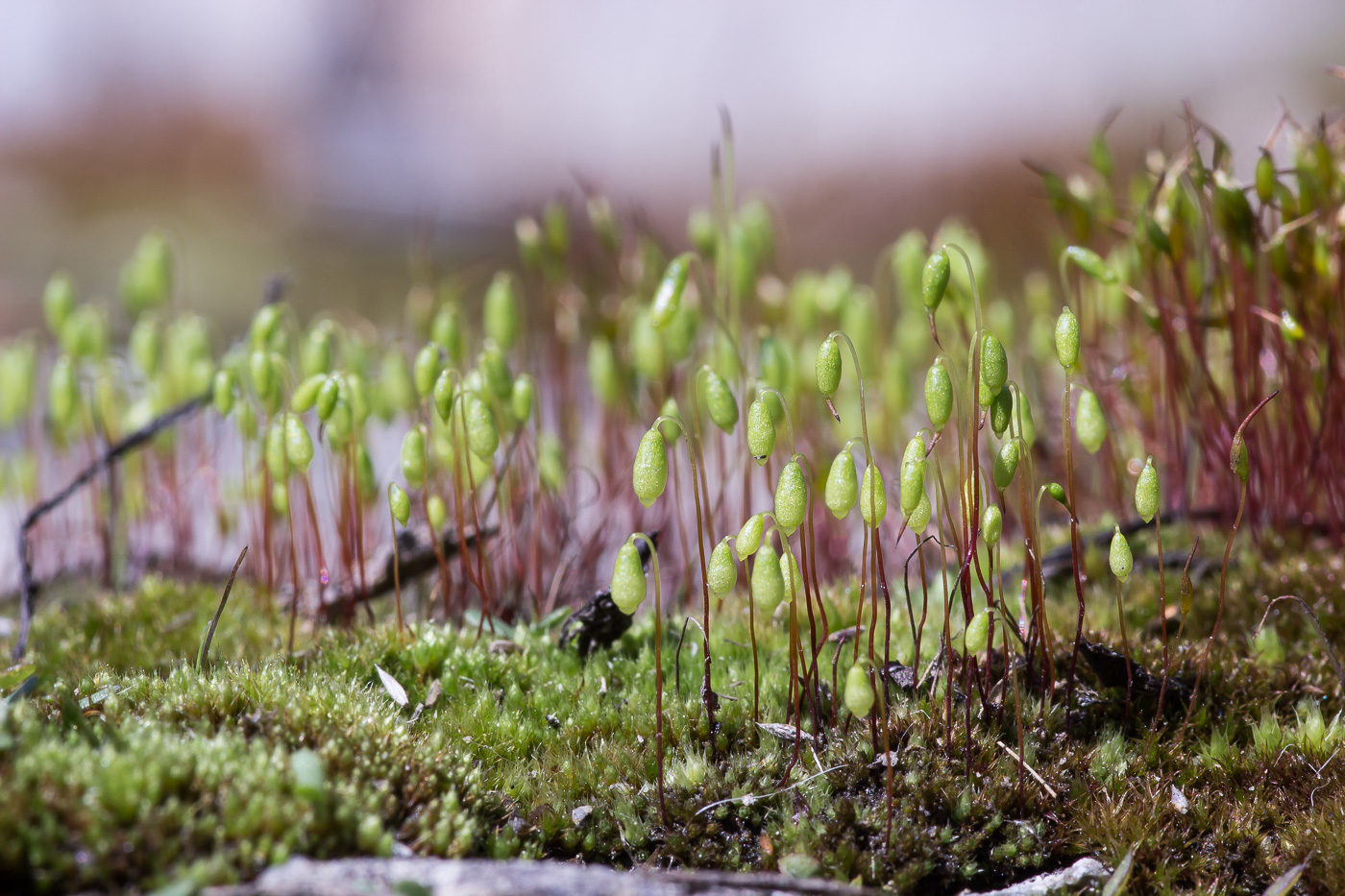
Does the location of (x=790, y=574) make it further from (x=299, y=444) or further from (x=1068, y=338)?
(x=299, y=444)

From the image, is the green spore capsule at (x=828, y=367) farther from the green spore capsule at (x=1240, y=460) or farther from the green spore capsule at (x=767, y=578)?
the green spore capsule at (x=1240, y=460)

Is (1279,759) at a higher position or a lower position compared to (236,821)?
lower

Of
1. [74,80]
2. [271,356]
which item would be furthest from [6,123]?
[271,356]

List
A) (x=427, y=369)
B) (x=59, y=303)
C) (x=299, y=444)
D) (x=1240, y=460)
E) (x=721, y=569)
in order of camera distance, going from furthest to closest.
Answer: (x=59, y=303), (x=427, y=369), (x=299, y=444), (x=1240, y=460), (x=721, y=569)

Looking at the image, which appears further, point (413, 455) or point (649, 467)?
point (413, 455)

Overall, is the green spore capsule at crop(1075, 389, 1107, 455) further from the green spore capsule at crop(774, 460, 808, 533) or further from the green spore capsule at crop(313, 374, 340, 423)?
the green spore capsule at crop(313, 374, 340, 423)

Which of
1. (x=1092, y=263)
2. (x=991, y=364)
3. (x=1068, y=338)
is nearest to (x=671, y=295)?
(x=991, y=364)

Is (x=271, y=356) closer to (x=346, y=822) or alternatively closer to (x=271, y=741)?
(x=271, y=741)
